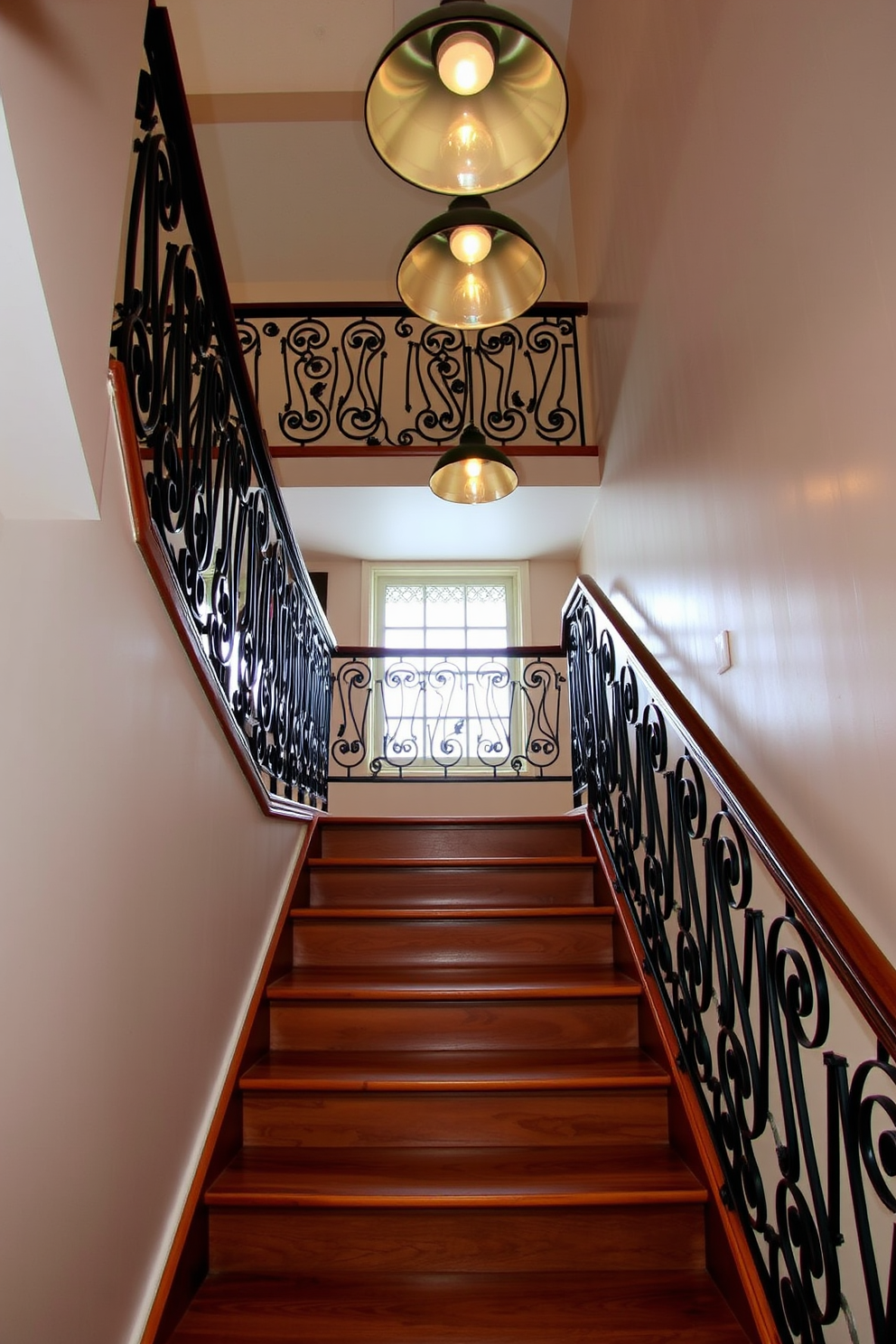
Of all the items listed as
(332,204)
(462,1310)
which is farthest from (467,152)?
(332,204)

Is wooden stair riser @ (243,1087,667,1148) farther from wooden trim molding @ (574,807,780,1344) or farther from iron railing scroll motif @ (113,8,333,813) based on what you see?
iron railing scroll motif @ (113,8,333,813)

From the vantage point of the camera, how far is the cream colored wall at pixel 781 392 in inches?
63.9

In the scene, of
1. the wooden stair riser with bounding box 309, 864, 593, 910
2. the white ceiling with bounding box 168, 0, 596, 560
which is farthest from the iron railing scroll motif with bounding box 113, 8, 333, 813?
the white ceiling with bounding box 168, 0, 596, 560

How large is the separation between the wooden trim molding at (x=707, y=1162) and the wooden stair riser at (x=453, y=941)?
16cm

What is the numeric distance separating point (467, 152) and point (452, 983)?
2463 mm

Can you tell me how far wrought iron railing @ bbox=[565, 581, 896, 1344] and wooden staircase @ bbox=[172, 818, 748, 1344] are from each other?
8.2 inches

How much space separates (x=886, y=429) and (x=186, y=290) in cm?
161

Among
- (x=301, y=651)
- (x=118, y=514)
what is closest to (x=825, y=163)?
(x=118, y=514)

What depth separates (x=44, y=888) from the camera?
1.31 m

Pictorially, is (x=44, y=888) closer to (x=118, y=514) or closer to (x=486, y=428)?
(x=118, y=514)

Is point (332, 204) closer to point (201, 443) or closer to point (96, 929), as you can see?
point (201, 443)

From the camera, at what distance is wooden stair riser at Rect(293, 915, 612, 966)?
3.06m

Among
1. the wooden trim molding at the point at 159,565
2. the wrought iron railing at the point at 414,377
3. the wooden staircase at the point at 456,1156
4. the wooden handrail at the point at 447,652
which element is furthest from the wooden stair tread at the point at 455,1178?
the wrought iron railing at the point at 414,377

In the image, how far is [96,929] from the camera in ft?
4.87
